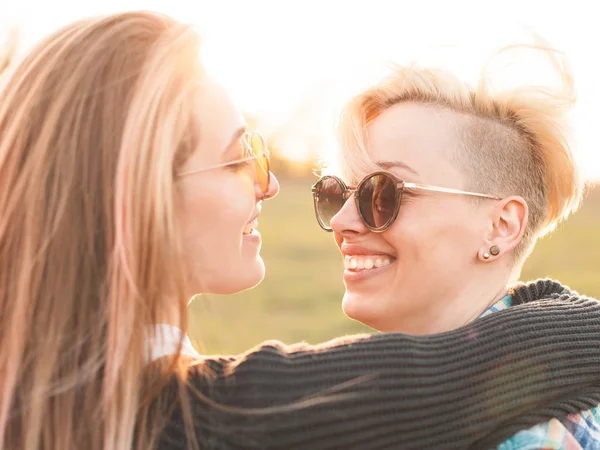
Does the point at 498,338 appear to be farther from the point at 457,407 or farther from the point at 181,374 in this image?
the point at 181,374

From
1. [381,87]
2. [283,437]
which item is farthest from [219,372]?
[381,87]

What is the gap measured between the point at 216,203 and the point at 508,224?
4.26ft

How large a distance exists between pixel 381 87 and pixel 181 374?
68.8 inches

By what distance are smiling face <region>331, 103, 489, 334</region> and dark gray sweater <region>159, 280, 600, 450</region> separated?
0.73 meters

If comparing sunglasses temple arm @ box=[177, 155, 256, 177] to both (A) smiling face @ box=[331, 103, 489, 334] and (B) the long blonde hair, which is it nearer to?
(B) the long blonde hair

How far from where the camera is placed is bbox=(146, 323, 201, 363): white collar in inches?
91.7

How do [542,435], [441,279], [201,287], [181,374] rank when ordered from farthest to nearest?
[441,279], [201,287], [542,435], [181,374]

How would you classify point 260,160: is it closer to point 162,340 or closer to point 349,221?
point 349,221

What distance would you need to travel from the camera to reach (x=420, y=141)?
3.26 metres

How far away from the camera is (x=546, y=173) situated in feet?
11.0

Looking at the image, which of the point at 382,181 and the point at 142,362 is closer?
the point at 142,362

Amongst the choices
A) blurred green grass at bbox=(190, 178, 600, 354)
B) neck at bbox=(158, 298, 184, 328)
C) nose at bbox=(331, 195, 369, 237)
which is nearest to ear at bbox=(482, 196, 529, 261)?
nose at bbox=(331, 195, 369, 237)

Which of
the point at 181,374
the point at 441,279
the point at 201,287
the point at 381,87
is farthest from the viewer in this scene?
the point at 381,87

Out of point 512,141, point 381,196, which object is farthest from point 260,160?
point 512,141
